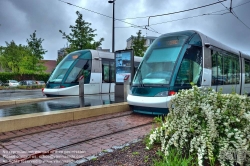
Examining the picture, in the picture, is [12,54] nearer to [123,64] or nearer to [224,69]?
→ [123,64]

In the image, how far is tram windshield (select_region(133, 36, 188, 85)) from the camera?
6836 mm

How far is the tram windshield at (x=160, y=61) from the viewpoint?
6.84m

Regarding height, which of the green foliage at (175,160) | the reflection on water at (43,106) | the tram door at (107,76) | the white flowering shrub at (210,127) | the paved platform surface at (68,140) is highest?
the tram door at (107,76)

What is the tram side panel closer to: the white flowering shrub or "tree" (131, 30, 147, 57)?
the white flowering shrub

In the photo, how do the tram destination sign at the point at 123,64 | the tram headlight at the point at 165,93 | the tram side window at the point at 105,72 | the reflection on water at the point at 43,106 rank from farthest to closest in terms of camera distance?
the tram side window at the point at 105,72 → the tram destination sign at the point at 123,64 → the tram headlight at the point at 165,93 → the reflection on water at the point at 43,106

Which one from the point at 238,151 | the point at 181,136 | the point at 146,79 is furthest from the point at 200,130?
the point at 146,79

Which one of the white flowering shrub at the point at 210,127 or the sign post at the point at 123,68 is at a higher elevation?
the sign post at the point at 123,68

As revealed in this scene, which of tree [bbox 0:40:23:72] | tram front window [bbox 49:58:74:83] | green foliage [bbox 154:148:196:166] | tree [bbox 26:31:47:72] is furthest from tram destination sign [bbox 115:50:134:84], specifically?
tree [bbox 0:40:23:72]

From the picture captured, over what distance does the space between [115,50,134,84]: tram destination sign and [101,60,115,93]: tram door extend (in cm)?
283

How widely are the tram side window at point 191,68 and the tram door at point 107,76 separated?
6.60 meters

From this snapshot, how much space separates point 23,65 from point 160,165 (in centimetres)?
3349

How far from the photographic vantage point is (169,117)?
336 centimetres

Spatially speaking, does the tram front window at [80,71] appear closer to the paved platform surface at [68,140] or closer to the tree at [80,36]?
the paved platform surface at [68,140]

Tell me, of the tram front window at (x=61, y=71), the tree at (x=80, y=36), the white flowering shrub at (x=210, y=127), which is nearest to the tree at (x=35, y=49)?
the tree at (x=80, y=36)
